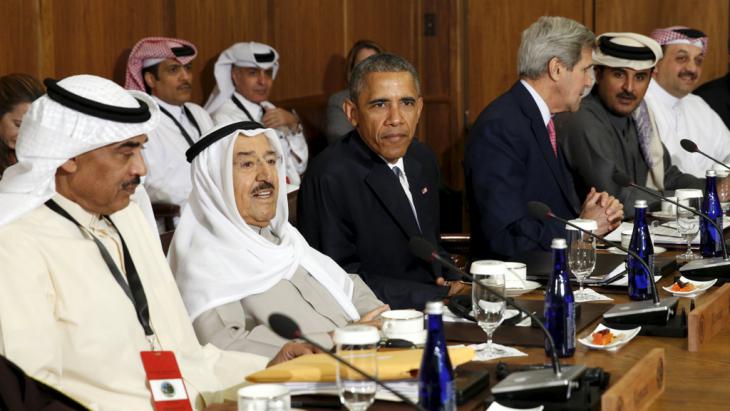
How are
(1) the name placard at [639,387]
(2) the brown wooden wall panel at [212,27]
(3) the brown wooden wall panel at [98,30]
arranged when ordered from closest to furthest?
1. (1) the name placard at [639,387]
2. (3) the brown wooden wall panel at [98,30]
3. (2) the brown wooden wall panel at [212,27]

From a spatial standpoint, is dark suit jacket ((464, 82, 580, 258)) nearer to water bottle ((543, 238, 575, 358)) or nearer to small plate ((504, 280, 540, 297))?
small plate ((504, 280, 540, 297))

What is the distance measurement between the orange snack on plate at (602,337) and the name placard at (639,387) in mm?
238

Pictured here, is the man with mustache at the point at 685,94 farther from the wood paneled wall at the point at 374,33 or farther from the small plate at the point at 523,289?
the small plate at the point at 523,289

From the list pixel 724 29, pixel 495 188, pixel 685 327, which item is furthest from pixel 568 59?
pixel 724 29

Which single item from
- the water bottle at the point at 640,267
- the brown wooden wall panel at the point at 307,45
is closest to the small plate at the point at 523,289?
the water bottle at the point at 640,267

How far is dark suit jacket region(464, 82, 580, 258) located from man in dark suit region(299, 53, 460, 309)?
0.23 meters

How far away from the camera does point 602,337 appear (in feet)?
8.16

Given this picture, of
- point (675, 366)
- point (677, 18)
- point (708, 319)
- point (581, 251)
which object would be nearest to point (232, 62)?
point (677, 18)

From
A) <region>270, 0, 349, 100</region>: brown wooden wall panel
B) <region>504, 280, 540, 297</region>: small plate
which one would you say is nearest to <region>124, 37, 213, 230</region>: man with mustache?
<region>270, 0, 349, 100</region>: brown wooden wall panel

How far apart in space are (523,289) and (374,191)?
74cm

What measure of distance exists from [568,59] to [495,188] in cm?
63

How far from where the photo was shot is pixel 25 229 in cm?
228

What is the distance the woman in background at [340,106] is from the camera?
6.97 metres

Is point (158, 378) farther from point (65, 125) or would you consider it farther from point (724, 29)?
point (724, 29)
